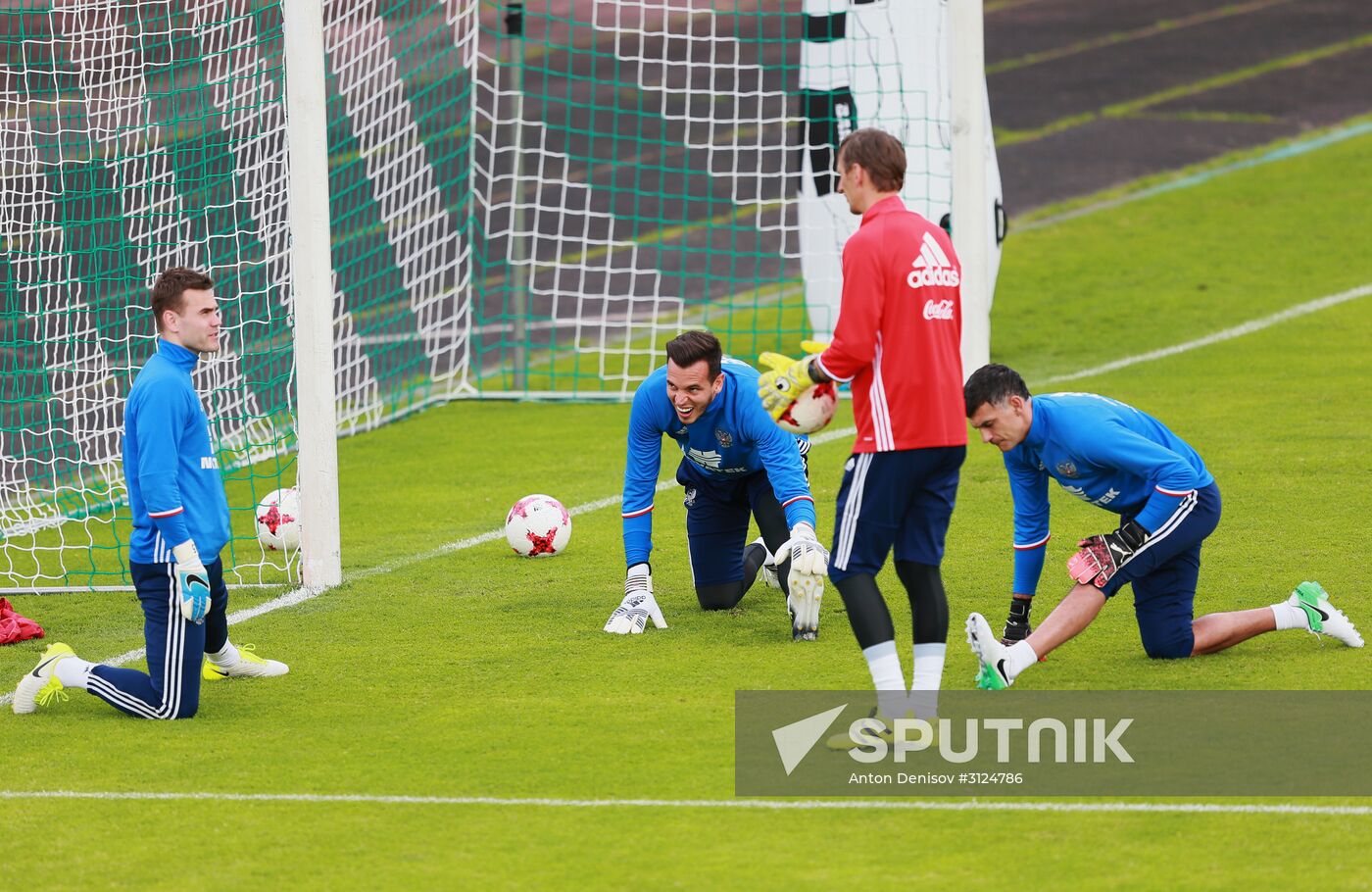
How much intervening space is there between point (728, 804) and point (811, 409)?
1.24 m

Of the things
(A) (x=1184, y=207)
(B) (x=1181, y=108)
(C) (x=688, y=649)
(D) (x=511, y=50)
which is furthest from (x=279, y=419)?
(B) (x=1181, y=108)

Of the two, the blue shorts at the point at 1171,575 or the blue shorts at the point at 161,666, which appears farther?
the blue shorts at the point at 1171,575

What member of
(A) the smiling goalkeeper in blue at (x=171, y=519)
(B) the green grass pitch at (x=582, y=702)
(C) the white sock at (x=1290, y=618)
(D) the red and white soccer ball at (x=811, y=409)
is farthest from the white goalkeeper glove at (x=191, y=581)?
(C) the white sock at (x=1290, y=618)

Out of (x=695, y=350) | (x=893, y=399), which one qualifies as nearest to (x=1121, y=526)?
(x=893, y=399)

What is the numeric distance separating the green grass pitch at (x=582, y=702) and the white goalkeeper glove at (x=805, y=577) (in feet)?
0.31

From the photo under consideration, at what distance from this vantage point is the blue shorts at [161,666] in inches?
→ 234

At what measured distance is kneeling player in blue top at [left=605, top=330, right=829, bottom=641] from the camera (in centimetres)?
662

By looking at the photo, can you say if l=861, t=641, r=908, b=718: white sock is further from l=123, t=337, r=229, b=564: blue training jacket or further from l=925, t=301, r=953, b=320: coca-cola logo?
l=123, t=337, r=229, b=564: blue training jacket

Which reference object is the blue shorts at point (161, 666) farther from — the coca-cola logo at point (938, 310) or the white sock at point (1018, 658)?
the white sock at point (1018, 658)

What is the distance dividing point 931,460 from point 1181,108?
649 inches

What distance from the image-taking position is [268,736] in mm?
5824

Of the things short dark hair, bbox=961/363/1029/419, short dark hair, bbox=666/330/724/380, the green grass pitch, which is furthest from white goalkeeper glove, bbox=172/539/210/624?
short dark hair, bbox=961/363/1029/419

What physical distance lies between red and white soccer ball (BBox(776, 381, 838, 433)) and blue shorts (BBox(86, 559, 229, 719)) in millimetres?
2123
